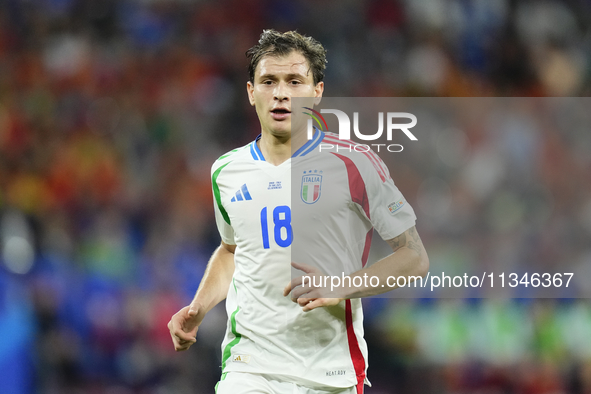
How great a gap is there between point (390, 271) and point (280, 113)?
36.1 inches

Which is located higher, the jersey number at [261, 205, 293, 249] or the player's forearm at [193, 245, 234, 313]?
the jersey number at [261, 205, 293, 249]

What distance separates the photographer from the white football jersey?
2.72 meters

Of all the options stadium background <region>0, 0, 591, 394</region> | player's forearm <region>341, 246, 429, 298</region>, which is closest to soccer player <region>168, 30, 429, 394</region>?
player's forearm <region>341, 246, 429, 298</region>

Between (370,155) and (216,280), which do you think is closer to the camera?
(370,155)

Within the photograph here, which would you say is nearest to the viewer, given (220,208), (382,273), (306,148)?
(382,273)

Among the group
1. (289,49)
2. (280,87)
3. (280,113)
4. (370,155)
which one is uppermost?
(289,49)

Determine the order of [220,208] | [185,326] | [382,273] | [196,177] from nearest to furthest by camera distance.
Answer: [382,273] → [185,326] → [220,208] → [196,177]

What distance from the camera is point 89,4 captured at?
6.90 metres

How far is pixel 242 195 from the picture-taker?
295cm

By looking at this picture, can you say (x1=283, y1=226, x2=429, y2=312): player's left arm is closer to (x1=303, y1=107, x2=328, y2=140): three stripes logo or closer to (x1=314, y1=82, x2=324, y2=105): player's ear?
(x1=303, y1=107, x2=328, y2=140): three stripes logo

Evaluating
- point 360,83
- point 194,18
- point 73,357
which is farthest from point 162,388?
point 194,18

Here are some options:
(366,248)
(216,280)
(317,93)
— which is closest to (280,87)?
(317,93)

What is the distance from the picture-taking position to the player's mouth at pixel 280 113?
2934 millimetres

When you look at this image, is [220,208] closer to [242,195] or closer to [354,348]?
[242,195]
